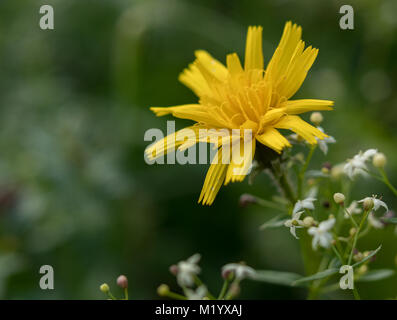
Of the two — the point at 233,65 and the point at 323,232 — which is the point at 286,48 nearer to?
the point at 233,65

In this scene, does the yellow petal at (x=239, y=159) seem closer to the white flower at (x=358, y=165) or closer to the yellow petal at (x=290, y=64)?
the yellow petal at (x=290, y=64)

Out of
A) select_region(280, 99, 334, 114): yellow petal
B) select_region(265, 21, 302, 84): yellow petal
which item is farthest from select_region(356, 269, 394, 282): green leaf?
select_region(265, 21, 302, 84): yellow petal

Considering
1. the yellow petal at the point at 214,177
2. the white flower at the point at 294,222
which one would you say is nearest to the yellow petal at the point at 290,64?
the yellow petal at the point at 214,177

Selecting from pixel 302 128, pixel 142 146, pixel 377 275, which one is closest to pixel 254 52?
pixel 302 128

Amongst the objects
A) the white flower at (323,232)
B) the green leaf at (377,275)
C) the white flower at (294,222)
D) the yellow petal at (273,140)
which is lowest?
the green leaf at (377,275)

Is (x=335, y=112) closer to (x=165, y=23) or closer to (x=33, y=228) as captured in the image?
(x=165, y=23)
